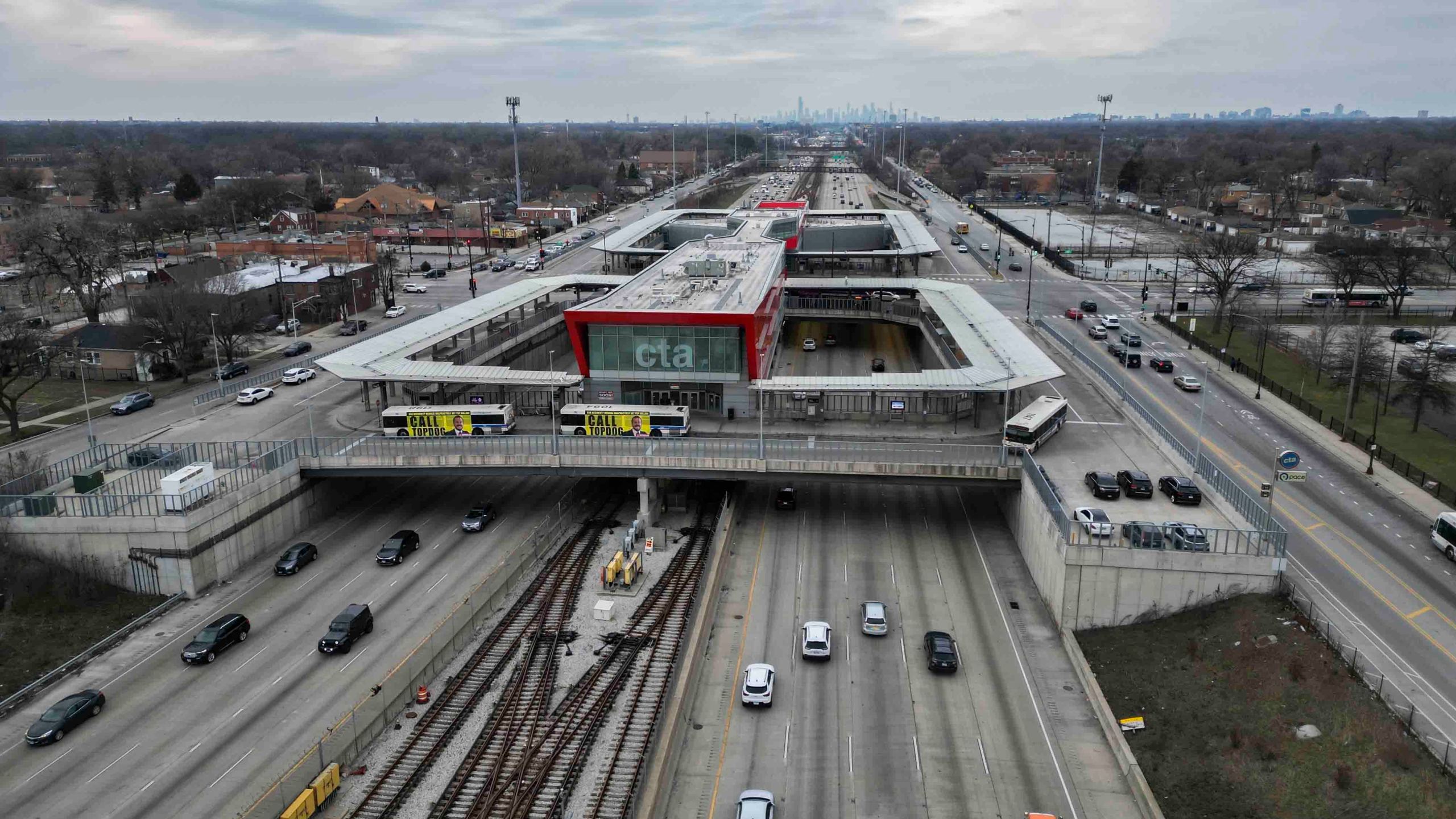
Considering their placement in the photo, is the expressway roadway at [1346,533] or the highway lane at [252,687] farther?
the expressway roadway at [1346,533]

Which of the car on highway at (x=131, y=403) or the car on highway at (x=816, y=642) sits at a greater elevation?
the car on highway at (x=131, y=403)

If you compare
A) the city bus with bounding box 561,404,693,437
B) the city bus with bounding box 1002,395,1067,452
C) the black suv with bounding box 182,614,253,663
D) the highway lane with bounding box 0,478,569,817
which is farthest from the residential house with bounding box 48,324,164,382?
the city bus with bounding box 1002,395,1067,452

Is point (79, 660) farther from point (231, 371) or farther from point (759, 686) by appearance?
point (231, 371)

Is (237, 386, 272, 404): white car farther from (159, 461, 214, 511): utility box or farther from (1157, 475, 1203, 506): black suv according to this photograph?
(1157, 475, 1203, 506): black suv

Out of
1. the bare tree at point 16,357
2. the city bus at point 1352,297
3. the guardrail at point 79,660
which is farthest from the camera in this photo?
the city bus at point 1352,297

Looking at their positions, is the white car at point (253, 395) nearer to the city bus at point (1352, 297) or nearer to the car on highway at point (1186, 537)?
the car on highway at point (1186, 537)

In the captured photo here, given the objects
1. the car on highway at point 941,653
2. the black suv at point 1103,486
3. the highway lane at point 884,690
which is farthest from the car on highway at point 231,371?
the black suv at point 1103,486

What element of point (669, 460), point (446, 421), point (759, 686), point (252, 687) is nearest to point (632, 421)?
point (669, 460)
